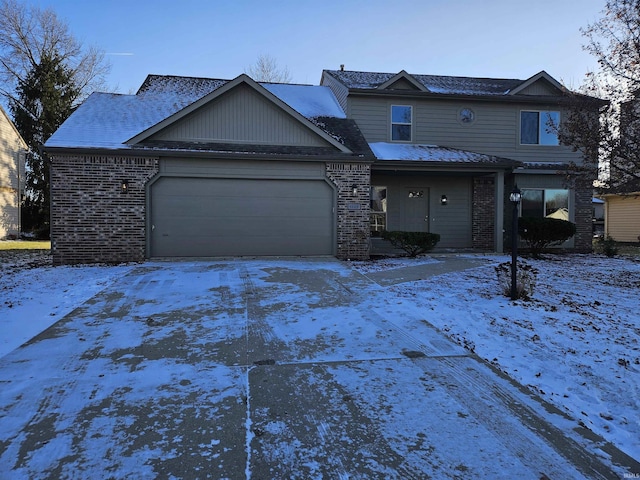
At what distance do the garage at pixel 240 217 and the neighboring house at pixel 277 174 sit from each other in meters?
0.03

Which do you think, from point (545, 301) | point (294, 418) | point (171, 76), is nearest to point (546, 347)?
point (545, 301)

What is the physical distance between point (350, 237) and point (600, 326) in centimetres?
662

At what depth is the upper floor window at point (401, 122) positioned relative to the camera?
13.9 m

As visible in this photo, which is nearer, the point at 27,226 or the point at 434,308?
the point at 434,308

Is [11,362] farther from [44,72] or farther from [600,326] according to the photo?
[44,72]

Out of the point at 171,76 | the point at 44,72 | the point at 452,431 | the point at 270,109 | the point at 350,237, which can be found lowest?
the point at 452,431

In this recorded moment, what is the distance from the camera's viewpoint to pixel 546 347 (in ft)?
14.6

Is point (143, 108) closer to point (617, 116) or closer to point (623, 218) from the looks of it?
point (617, 116)

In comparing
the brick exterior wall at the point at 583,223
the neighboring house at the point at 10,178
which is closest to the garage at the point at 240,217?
the brick exterior wall at the point at 583,223

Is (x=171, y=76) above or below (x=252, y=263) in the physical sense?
above

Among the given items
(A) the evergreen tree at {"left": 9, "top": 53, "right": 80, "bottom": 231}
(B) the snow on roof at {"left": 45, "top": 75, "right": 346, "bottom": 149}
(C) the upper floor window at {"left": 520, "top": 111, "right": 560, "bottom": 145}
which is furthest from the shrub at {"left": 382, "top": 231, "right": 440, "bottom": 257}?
(A) the evergreen tree at {"left": 9, "top": 53, "right": 80, "bottom": 231}

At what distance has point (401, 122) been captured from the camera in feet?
45.8

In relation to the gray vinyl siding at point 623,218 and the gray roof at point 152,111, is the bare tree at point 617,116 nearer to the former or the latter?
the gray roof at point 152,111

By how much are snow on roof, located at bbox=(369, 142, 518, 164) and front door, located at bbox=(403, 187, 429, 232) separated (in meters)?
1.40
